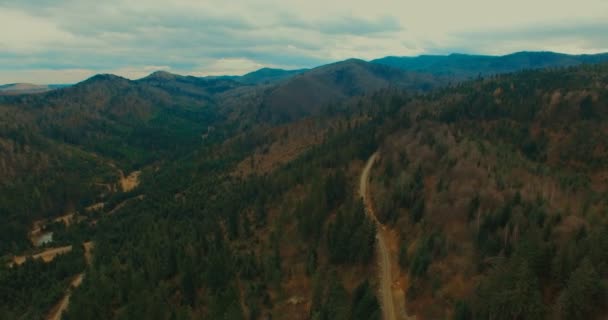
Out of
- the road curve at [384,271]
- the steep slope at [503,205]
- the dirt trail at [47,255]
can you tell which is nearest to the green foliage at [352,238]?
the road curve at [384,271]

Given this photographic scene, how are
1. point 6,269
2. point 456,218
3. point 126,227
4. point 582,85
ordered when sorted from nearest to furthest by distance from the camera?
point 456,218
point 6,269
point 126,227
point 582,85

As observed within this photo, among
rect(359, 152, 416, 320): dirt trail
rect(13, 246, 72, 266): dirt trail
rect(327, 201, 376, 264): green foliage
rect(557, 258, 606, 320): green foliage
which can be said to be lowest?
rect(13, 246, 72, 266): dirt trail

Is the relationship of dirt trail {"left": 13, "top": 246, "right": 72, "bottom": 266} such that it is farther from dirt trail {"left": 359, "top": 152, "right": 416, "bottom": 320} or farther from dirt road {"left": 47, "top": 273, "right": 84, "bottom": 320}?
dirt trail {"left": 359, "top": 152, "right": 416, "bottom": 320}

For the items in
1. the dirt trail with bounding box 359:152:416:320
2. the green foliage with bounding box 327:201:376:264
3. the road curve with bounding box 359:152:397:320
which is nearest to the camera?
the dirt trail with bounding box 359:152:416:320

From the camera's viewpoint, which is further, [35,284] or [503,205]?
[35,284]

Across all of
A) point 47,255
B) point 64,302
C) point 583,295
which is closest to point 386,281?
point 583,295

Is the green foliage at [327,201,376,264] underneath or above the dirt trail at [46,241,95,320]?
above

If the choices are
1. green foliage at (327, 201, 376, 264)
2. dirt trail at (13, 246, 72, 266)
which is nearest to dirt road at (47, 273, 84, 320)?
dirt trail at (13, 246, 72, 266)

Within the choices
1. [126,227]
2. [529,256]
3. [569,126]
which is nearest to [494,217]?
[529,256]

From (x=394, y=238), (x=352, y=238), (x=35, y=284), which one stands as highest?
(x=352, y=238)

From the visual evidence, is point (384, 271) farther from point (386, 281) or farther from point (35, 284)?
point (35, 284)

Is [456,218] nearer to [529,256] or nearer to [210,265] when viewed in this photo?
[529,256]
